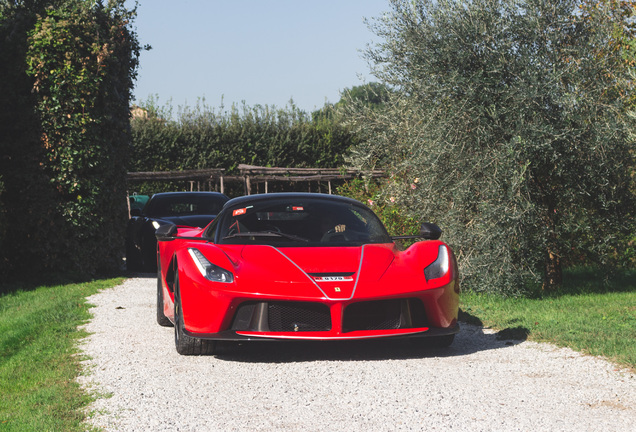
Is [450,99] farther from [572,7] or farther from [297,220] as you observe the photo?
[297,220]

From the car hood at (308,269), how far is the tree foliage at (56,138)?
7.52 meters

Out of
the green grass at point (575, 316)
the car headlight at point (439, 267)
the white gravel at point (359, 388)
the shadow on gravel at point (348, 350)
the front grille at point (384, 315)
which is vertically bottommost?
the green grass at point (575, 316)

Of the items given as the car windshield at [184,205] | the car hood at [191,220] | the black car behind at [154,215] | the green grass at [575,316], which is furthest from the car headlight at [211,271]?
the car windshield at [184,205]

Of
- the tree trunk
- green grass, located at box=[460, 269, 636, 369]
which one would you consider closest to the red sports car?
green grass, located at box=[460, 269, 636, 369]

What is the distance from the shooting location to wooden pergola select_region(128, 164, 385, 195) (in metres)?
25.7

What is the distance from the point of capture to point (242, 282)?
602cm

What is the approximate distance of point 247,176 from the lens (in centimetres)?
2625

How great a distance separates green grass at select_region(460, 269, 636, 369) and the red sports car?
126 centimetres

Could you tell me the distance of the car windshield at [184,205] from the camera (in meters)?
14.9

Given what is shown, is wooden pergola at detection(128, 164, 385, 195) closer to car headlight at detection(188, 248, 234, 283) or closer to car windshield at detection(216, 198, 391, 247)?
car windshield at detection(216, 198, 391, 247)

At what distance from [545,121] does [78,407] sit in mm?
7112

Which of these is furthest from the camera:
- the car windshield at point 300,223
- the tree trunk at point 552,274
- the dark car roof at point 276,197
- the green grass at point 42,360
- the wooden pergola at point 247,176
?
the wooden pergola at point 247,176

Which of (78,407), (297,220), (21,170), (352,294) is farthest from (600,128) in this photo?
(21,170)

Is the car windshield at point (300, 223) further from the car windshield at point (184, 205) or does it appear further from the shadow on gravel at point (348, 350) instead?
the car windshield at point (184, 205)
